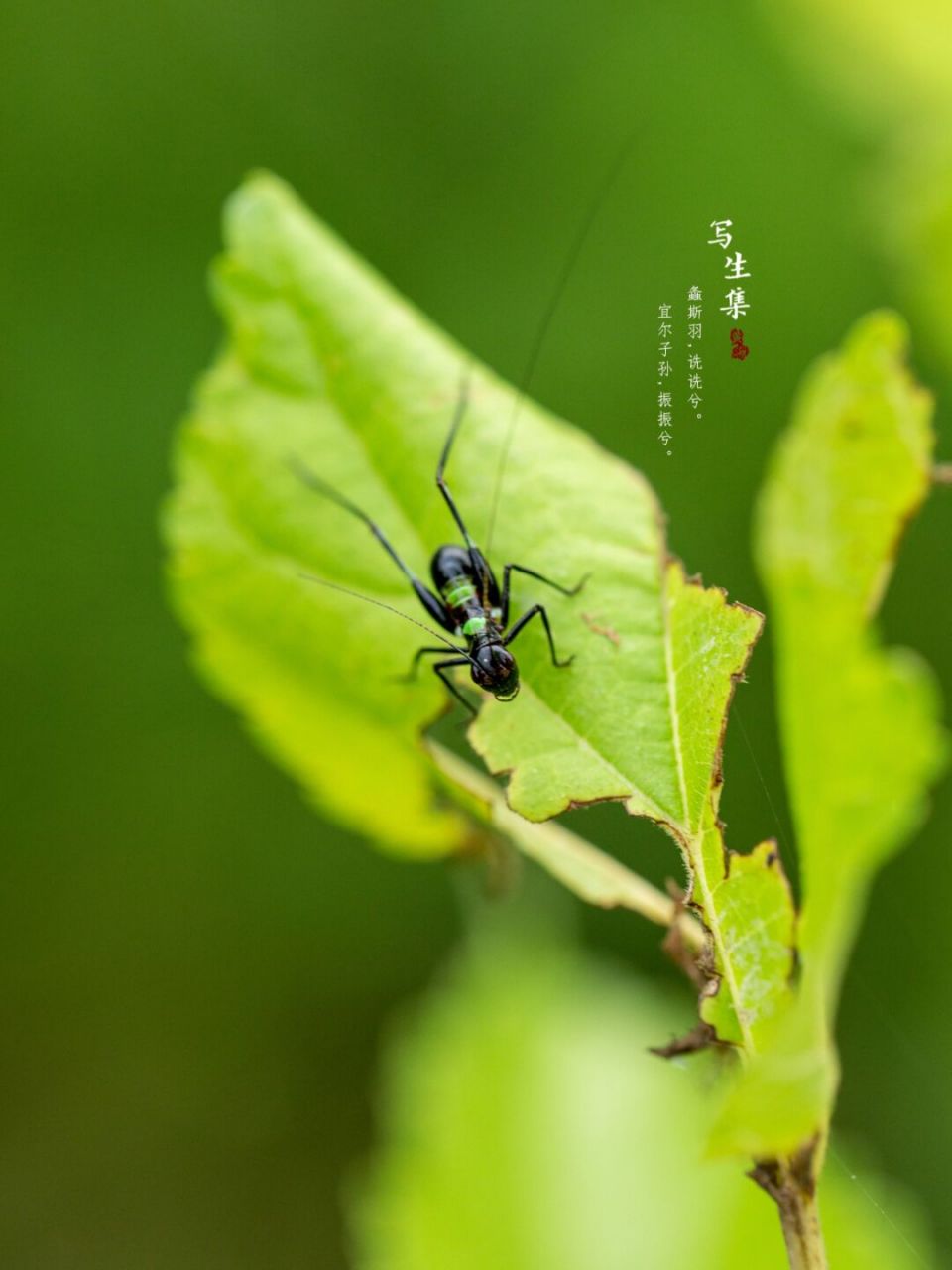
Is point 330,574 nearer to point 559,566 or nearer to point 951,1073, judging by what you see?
point 559,566

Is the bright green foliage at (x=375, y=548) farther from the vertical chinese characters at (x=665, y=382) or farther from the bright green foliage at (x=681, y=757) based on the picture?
the vertical chinese characters at (x=665, y=382)

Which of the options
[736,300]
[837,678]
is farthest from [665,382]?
[837,678]

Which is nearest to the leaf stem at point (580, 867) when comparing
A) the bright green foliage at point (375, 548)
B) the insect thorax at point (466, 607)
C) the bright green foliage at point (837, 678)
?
the bright green foliage at point (375, 548)

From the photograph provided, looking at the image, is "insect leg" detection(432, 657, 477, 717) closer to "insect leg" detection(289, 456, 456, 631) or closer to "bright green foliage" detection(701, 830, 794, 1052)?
"insect leg" detection(289, 456, 456, 631)

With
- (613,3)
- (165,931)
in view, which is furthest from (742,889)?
(165,931)

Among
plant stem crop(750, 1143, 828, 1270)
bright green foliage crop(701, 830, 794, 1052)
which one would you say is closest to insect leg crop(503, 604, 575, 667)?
bright green foliage crop(701, 830, 794, 1052)

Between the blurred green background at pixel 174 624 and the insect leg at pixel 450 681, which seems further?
the blurred green background at pixel 174 624
